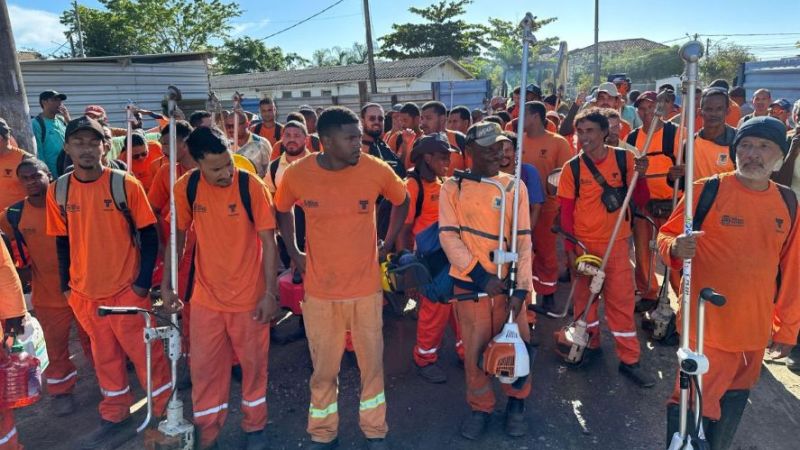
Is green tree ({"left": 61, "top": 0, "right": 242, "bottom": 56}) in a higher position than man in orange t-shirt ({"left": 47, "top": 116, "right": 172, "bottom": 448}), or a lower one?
higher

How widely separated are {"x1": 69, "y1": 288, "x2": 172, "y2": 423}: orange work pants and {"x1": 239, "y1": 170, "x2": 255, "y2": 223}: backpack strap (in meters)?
1.10

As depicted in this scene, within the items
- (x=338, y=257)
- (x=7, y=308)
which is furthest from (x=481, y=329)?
(x=7, y=308)

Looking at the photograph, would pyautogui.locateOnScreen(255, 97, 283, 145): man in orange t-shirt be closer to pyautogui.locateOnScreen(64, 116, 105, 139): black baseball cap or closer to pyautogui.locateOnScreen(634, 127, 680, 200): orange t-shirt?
pyautogui.locateOnScreen(64, 116, 105, 139): black baseball cap

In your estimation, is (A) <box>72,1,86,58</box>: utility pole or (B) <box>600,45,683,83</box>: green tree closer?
Answer: (A) <box>72,1,86,58</box>: utility pole

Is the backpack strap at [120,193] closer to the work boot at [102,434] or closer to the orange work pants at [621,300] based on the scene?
the work boot at [102,434]

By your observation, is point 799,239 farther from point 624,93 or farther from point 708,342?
point 624,93

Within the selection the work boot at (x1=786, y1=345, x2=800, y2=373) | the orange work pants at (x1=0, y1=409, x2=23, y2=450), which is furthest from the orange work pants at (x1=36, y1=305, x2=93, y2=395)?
the work boot at (x1=786, y1=345, x2=800, y2=373)

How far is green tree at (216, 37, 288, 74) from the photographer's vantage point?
41938 mm

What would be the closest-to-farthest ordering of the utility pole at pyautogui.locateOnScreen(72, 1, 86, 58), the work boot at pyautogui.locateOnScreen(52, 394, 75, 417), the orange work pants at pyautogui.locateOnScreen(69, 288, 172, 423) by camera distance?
the orange work pants at pyautogui.locateOnScreen(69, 288, 172, 423) < the work boot at pyautogui.locateOnScreen(52, 394, 75, 417) < the utility pole at pyautogui.locateOnScreen(72, 1, 86, 58)

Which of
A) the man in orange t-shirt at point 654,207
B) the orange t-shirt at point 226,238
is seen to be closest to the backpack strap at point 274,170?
the orange t-shirt at point 226,238

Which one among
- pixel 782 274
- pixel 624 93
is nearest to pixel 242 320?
pixel 782 274

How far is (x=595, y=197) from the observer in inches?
168

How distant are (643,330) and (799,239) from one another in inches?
100

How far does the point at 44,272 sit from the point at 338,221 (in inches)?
102
